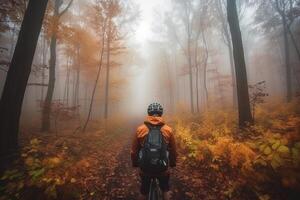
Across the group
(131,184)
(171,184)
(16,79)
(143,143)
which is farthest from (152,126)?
(16,79)

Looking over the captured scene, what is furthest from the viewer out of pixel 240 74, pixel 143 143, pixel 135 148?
pixel 240 74

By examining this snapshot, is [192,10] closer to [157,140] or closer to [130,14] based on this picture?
[130,14]

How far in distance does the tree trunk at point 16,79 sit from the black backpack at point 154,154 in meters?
5.31

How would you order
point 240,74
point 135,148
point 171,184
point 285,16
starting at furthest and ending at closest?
1. point 285,16
2. point 240,74
3. point 171,184
4. point 135,148

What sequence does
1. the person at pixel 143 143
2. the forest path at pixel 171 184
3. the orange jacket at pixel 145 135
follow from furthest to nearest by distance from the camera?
1. the forest path at pixel 171 184
2. the orange jacket at pixel 145 135
3. the person at pixel 143 143

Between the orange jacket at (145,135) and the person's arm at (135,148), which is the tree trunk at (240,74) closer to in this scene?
the orange jacket at (145,135)

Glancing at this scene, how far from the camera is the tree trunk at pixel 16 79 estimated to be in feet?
21.2

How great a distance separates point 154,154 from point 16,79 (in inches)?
227

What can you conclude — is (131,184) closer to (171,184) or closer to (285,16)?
(171,184)

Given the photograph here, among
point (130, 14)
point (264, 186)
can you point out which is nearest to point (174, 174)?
point (264, 186)

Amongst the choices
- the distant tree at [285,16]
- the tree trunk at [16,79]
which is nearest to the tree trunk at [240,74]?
the tree trunk at [16,79]

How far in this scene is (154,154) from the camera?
11.9 ft

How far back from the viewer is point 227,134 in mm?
8930

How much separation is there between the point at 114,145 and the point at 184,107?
16.1 m
